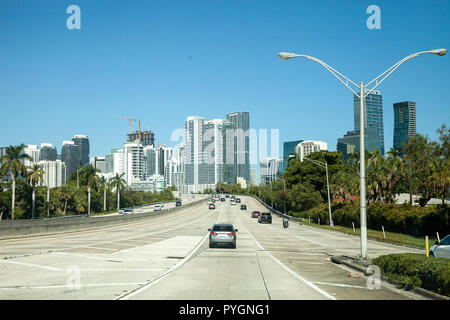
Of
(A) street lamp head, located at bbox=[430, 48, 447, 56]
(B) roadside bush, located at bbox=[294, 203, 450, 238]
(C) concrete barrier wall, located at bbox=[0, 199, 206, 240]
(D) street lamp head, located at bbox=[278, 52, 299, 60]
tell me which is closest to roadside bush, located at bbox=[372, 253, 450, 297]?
(A) street lamp head, located at bbox=[430, 48, 447, 56]

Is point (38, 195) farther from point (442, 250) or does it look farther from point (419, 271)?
point (419, 271)

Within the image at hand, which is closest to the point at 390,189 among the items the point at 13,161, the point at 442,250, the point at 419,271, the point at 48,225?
the point at 48,225

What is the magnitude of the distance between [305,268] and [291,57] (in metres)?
9.36

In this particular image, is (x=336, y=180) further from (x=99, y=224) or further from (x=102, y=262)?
(x=102, y=262)

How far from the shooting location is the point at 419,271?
12430 millimetres

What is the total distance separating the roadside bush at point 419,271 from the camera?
36.3ft

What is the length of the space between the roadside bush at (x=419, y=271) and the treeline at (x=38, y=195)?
68.0 metres

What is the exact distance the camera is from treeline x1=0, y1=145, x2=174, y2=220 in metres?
77.2

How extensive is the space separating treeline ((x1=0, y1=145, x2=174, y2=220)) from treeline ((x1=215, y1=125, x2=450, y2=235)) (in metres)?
47.4

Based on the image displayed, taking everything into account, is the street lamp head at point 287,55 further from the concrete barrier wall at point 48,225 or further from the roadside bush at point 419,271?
the concrete barrier wall at point 48,225

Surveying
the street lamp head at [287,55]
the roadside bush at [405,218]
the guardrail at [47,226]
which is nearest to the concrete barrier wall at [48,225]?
the guardrail at [47,226]

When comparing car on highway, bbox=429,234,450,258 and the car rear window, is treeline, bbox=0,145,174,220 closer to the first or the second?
the car rear window

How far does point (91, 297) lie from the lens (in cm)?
1066

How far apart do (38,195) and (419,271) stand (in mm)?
95507
